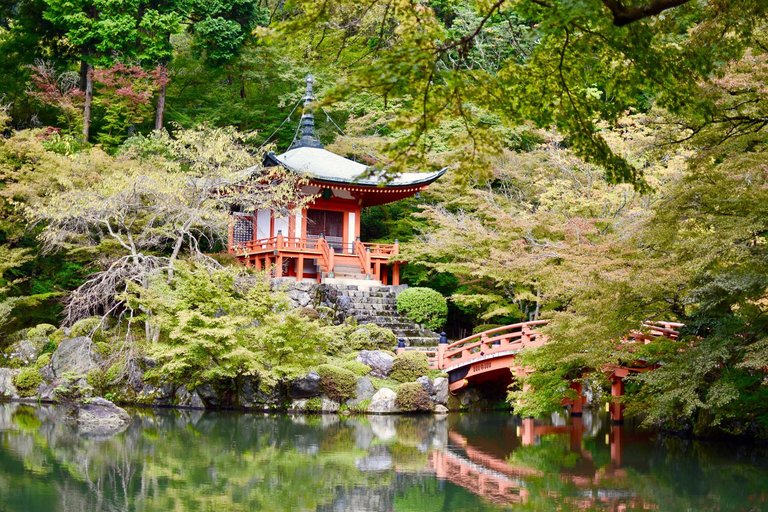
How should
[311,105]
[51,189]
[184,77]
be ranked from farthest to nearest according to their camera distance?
[184,77] → [51,189] → [311,105]

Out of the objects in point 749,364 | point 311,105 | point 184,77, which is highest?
point 184,77

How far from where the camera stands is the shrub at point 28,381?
18203 mm

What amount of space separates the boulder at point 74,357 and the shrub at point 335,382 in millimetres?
4606

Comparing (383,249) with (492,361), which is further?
(383,249)

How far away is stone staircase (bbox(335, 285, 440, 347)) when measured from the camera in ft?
63.8

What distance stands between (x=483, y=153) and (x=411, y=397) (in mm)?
11481

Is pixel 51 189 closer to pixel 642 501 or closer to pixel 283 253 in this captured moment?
pixel 283 253

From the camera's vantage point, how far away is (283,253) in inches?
848

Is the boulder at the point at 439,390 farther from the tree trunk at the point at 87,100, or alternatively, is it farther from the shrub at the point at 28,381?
the tree trunk at the point at 87,100

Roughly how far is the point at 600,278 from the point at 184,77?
19.5 meters

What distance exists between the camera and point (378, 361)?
58.7 feet

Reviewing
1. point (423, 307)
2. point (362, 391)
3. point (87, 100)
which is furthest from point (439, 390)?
point (87, 100)

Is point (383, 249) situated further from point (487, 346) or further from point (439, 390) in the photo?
point (439, 390)

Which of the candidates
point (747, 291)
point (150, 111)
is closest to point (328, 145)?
point (150, 111)
